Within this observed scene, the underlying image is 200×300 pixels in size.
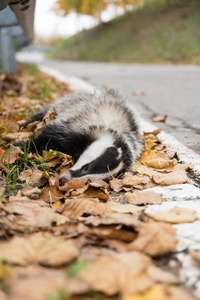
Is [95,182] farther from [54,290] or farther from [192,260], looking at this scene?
[54,290]

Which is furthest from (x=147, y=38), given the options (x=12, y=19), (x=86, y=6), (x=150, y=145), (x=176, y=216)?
→ (x=176, y=216)

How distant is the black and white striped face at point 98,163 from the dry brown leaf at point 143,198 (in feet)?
1.43

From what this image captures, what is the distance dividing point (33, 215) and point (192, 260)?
2.84 feet

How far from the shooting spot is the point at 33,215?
6.07 feet

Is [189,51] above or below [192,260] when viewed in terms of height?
below

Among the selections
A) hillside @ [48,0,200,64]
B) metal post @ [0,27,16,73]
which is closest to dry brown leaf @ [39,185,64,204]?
metal post @ [0,27,16,73]

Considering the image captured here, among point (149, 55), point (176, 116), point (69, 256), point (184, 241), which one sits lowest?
point (149, 55)

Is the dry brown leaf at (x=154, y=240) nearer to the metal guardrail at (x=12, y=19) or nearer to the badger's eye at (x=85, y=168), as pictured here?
the badger's eye at (x=85, y=168)

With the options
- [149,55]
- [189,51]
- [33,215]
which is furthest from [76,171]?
[149,55]

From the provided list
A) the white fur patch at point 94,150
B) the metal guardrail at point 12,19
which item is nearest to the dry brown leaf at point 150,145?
the white fur patch at point 94,150

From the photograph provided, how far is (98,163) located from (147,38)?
73.9 feet

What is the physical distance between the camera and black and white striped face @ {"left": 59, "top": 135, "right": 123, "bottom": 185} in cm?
251

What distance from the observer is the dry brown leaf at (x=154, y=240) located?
147 centimetres

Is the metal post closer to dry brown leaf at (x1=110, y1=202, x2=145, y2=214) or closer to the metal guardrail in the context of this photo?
the metal guardrail
